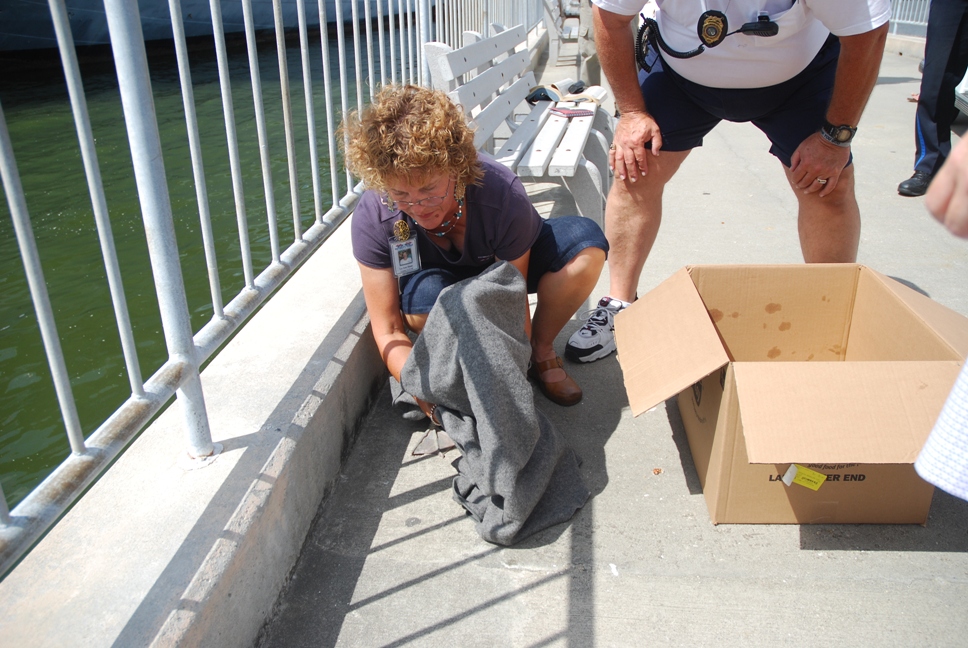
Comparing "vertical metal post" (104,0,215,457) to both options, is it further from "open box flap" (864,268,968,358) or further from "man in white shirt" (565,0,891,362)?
"open box flap" (864,268,968,358)

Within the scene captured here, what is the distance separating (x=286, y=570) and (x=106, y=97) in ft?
35.2

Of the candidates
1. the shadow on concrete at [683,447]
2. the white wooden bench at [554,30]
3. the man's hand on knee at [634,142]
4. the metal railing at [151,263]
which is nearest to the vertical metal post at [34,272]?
the metal railing at [151,263]

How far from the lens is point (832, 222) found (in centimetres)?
270

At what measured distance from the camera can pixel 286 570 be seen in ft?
6.16

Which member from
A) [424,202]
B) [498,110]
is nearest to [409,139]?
[424,202]

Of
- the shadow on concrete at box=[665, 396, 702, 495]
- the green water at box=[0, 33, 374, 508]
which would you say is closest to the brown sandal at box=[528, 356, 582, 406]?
the shadow on concrete at box=[665, 396, 702, 495]

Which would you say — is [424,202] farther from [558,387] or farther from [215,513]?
[215,513]

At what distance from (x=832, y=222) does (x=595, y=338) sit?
91cm

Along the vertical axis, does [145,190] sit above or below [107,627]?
above

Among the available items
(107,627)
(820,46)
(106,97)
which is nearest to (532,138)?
(820,46)

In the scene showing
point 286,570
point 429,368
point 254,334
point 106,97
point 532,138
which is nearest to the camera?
point 286,570

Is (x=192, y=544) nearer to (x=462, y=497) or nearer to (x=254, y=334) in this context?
(x=462, y=497)

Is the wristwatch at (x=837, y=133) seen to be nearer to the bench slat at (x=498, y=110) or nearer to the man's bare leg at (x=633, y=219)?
the man's bare leg at (x=633, y=219)

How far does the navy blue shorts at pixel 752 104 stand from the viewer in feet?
8.38
